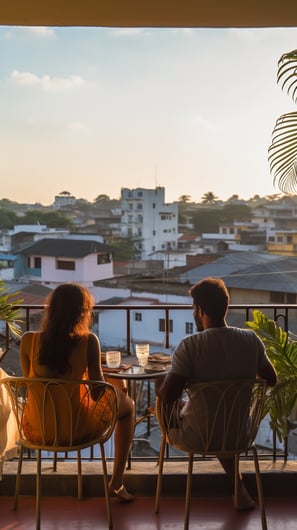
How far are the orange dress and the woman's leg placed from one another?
0.93 feet

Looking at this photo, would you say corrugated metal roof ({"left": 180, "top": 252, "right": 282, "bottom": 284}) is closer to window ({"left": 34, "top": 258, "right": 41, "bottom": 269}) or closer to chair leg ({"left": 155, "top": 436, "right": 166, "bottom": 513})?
window ({"left": 34, "top": 258, "right": 41, "bottom": 269})

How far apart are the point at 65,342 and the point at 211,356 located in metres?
0.64

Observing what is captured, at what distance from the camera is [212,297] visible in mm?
2596

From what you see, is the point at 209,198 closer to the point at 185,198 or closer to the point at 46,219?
the point at 185,198

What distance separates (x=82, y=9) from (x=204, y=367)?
2286 millimetres

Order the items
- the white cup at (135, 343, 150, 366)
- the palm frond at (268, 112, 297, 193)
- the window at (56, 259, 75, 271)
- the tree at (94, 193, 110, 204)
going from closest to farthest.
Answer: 1. the white cup at (135, 343, 150, 366)
2. the palm frond at (268, 112, 297, 193)
3. the window at (56, 259, 75, 271)
4. the tree at (94, 193, 110, 204)

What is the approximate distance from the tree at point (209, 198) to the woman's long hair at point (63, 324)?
62.1 feet

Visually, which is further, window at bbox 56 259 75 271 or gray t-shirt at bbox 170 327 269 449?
window at bbox 56 259 75 271

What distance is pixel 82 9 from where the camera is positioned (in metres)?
3.48

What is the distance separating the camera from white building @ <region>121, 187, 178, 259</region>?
61.9ft

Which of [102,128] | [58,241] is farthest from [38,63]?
[58,241]

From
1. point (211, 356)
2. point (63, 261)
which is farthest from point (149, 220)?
point (211, 356)

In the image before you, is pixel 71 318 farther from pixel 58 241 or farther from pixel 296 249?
pixel 296 249

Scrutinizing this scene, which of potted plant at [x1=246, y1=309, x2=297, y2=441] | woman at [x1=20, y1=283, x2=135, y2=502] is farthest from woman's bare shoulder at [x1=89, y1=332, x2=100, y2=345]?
potted plant at [x1=246, y1=309, x2=297, y2=441]
